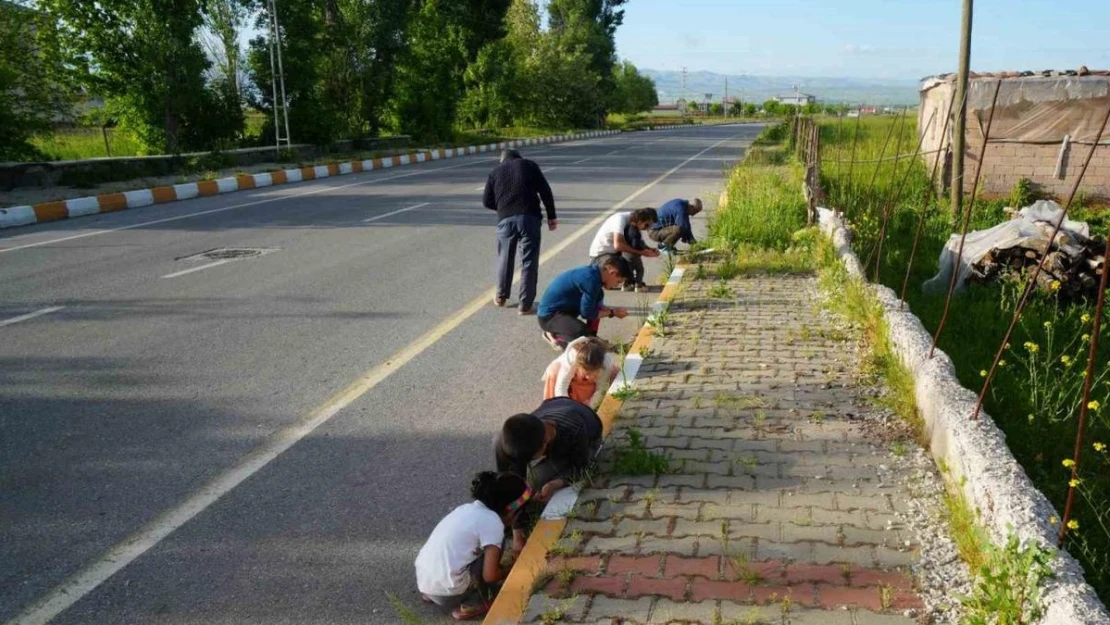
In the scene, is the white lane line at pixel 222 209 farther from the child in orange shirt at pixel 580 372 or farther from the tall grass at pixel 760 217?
the child in orange shirt at pixel 580 372

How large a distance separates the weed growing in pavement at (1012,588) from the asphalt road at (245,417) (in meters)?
1.79

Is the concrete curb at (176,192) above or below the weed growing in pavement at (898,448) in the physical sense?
below

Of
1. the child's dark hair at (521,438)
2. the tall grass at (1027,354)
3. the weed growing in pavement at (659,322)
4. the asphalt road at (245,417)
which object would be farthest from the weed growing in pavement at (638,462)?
the weed growing in pavement at (659,322)

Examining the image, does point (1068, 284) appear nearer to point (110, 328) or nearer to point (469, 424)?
point (469, 424)

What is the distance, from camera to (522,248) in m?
7.47

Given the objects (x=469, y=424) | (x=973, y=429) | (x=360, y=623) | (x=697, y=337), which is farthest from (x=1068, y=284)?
(x=360, y=623)

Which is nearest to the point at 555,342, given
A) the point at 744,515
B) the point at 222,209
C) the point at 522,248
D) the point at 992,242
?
the point at 522,248

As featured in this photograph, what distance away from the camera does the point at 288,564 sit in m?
3.38

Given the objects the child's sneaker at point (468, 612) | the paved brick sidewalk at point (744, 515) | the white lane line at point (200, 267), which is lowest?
the child's sneaker at point (468, 612)

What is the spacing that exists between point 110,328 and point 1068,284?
25.1ft

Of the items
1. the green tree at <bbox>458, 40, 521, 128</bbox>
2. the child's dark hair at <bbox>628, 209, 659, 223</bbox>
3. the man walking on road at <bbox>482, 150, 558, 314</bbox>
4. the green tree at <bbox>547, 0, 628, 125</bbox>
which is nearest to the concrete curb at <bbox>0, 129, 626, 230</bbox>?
the man walking on road at <bbox>482, 150, 558, 314</bbox>

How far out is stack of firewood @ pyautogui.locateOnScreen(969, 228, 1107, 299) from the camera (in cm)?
725

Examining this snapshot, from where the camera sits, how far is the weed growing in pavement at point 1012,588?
2.56 m

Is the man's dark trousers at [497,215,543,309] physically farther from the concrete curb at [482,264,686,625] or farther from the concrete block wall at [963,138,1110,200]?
the concrete block wall at [963,138,1110,200]
